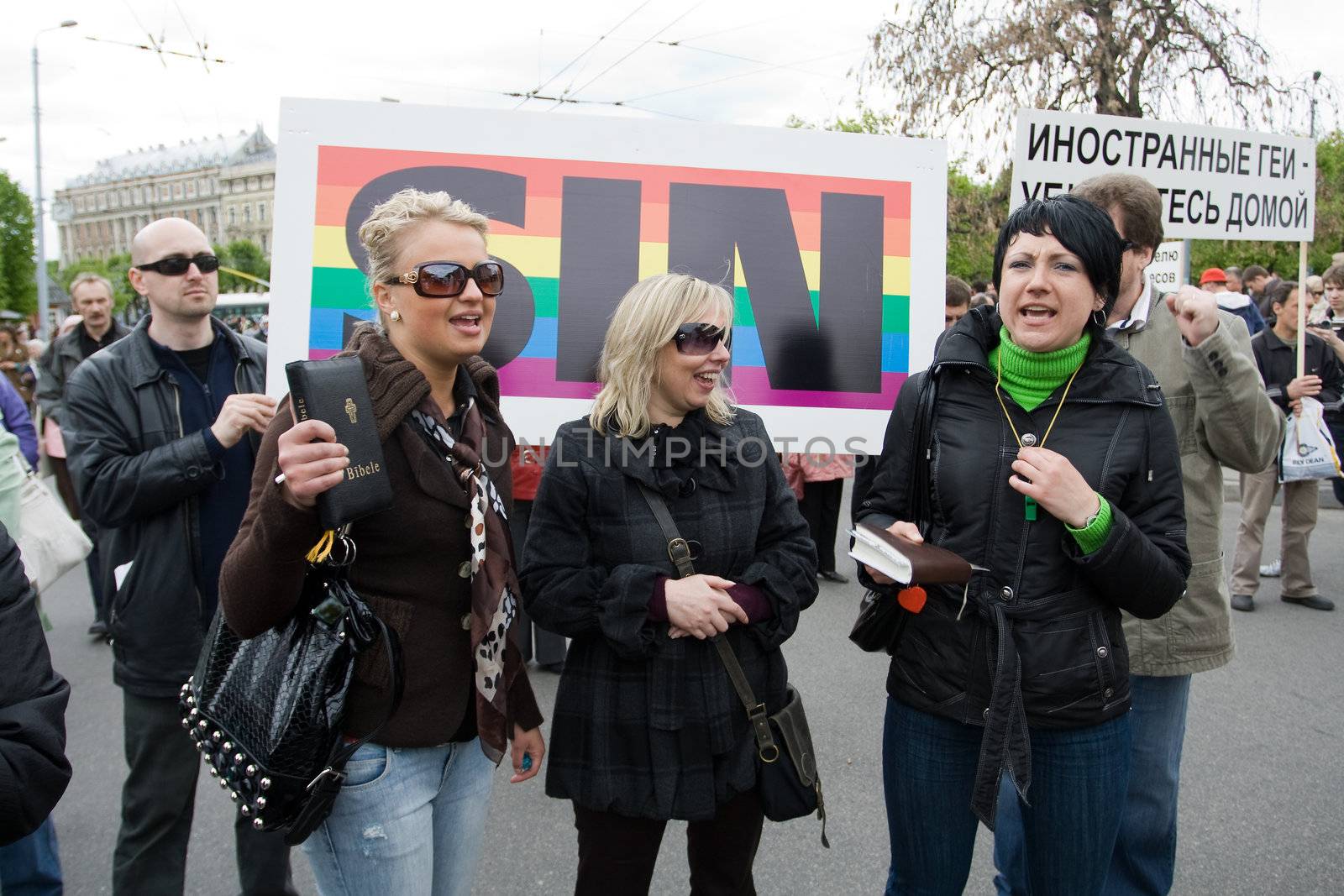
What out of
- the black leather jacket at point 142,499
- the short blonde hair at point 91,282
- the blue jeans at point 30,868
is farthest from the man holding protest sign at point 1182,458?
the short blonde hair at point 91,282

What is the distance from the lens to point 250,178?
102438 millimetres

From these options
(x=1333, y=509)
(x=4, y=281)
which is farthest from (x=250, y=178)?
(x=1333, y=509)

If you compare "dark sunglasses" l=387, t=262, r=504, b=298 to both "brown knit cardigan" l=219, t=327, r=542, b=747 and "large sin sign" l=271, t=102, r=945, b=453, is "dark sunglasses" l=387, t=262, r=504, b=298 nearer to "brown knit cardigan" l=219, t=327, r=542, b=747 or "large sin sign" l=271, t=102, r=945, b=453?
"brown knit cardigan" l=219, t=327, r=542, b=747

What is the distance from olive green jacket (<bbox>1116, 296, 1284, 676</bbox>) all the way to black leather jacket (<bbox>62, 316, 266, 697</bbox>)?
2.51m

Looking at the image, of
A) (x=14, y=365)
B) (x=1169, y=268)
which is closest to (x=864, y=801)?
(x=1169, y=268)

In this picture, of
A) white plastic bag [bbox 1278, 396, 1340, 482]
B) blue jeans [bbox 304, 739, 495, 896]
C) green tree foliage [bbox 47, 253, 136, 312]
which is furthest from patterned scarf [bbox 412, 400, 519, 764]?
green tree foliage [bbox 47, 253, 136, 312]

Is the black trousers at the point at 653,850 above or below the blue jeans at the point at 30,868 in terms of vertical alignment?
above

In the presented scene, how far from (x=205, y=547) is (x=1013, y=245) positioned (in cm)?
228

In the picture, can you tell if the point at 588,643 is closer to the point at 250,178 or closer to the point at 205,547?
the point at 205,547

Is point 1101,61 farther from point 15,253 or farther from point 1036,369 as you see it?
point 15,253

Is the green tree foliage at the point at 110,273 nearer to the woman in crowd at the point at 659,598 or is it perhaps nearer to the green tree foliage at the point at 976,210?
the green tree foliage at the point at 976,210

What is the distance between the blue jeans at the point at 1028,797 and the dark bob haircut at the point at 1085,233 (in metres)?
0.93

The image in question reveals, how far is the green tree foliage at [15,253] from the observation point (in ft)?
177

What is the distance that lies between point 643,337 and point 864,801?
93.4 inches
